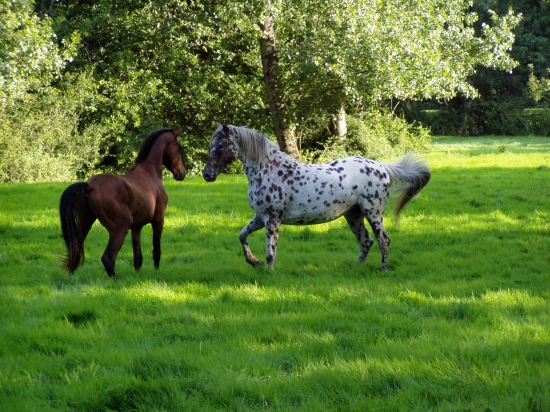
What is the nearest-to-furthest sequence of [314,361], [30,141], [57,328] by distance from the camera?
1. [314,361]
2. [57,328]
3. [30,141]

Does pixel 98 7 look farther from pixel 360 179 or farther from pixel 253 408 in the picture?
pixel 253 408

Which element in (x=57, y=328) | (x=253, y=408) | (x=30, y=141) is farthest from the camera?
(x=30, y=141)

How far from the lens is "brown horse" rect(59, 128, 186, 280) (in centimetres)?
828

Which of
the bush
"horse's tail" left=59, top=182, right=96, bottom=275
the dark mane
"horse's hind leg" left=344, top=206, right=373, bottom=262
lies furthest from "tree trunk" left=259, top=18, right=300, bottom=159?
"horse's tail" left=59, top=182, right=96, bottom=275

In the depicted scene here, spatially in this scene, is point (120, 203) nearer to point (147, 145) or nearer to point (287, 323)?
point (147, 145)

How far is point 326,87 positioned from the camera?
24.1m

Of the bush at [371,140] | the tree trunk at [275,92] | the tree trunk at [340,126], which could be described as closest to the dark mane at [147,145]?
the tree trunk at [275,92]

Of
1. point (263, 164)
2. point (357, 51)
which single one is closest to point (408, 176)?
point (263, 164)

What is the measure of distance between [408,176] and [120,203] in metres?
4.49

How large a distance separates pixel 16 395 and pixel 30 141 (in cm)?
1947

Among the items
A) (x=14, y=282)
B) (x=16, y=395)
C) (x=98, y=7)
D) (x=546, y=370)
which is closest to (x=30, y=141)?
(x=98, y=7)

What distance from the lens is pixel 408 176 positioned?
1049cm

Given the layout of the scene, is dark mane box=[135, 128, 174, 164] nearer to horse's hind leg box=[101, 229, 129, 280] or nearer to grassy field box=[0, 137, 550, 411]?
horse's hind leg box=[101, 229, 129, 280]

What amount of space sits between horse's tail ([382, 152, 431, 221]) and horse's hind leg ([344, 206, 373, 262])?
2.39 ft
